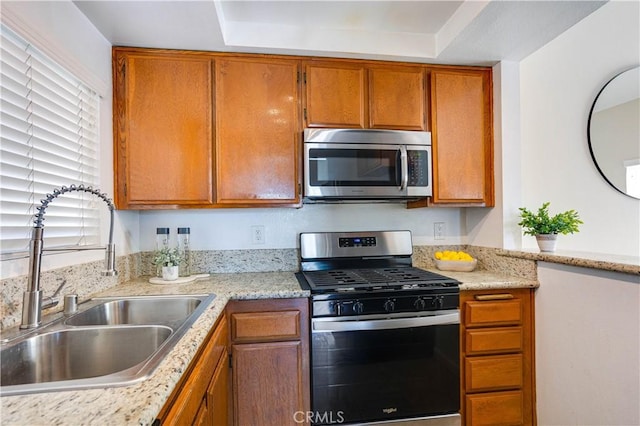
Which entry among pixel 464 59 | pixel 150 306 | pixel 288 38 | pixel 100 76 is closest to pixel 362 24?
pixel 288 38

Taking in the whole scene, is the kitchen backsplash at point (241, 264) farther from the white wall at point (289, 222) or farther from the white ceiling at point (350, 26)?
the white ceiling at point (350, 26)

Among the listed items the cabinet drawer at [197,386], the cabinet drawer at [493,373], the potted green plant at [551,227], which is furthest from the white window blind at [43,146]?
the potted green plant at [551,227]

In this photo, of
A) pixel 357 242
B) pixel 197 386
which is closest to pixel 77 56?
pixel 197 386

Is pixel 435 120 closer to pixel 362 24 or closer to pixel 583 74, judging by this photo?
pixel 362 24

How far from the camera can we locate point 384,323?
1.60m

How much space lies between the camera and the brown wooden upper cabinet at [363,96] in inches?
75.2

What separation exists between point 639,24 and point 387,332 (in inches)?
108

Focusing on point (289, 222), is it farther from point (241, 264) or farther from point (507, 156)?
point (507, 156)

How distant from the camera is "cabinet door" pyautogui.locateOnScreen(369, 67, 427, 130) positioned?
196 cm

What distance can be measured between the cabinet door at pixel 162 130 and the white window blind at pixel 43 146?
16 cm

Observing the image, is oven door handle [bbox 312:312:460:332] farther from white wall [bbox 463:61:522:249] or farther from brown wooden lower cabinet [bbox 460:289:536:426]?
white wall [bbox 463:61:522:249]

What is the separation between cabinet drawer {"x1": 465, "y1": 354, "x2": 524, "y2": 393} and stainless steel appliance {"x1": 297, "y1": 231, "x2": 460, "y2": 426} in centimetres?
9

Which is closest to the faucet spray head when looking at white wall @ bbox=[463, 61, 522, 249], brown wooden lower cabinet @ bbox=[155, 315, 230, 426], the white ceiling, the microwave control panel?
brown wooden lower cabinet @ bbox=[155, 315, 230, 426]

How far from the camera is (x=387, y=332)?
1.61m
